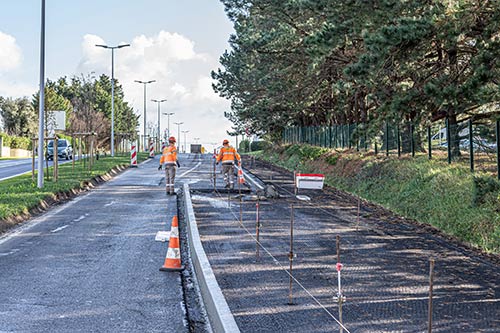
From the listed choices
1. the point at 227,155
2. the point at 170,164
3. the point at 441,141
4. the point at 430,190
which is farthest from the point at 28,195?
the point at 441,141

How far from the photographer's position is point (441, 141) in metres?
22.0

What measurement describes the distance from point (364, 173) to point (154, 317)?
17.1 metres

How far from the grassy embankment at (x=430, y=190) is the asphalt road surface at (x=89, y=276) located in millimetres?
6045

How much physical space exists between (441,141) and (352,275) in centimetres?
1408

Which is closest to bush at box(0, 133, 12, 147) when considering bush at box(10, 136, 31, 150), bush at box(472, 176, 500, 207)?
bush at box(10, 136, 31, 150)

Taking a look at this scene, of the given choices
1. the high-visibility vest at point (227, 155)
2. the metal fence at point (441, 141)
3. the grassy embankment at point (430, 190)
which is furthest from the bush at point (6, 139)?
the high-visibility vest at point (227, 155)

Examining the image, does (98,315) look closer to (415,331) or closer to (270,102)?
(415,331)

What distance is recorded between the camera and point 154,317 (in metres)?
7.12

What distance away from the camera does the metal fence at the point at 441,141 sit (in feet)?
54.1

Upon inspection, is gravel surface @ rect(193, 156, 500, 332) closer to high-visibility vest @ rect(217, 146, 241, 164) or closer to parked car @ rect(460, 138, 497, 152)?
parked car @ rect(460, 138, 497, 152)

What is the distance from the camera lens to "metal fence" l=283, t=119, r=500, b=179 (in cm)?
1648

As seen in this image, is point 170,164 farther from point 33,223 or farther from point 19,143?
point 19,143

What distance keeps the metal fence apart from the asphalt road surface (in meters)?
8.23

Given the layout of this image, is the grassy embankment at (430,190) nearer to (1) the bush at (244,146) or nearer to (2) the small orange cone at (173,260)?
(2) the small orange cone at (173,260)
